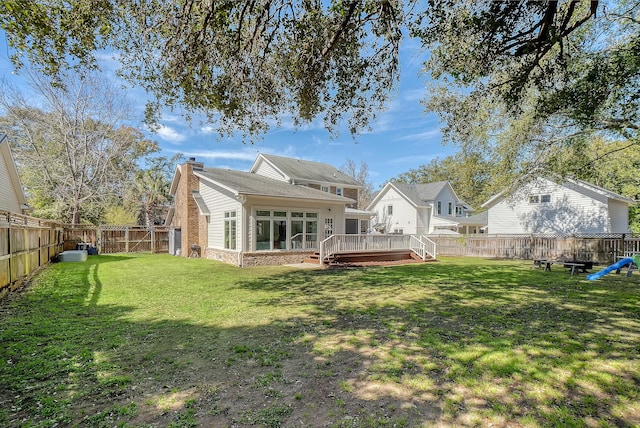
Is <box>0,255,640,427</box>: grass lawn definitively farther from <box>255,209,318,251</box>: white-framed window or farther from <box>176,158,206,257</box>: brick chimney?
<box>176,158,206,257</box>: brick chimney

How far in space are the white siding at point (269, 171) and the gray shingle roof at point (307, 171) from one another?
1.22ft

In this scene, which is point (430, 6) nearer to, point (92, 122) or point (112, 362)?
point (112, 362)

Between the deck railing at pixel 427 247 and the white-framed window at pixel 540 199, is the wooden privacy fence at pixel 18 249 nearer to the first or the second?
the deck railing at pixel 427 247

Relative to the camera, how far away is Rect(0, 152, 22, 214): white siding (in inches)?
561

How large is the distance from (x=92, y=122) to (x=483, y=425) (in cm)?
2663

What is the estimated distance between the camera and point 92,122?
2152cm

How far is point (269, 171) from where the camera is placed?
24.5 m

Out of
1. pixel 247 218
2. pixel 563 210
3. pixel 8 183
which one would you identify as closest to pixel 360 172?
pixel 563 210

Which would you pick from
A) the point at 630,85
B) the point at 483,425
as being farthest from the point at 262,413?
the point at 630,85

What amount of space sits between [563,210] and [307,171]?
18.0 metres

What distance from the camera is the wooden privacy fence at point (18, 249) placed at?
7.06m

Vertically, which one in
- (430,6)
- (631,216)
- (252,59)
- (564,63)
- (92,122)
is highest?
(92,122)

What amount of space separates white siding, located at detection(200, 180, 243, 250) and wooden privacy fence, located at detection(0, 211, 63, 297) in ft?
22.5

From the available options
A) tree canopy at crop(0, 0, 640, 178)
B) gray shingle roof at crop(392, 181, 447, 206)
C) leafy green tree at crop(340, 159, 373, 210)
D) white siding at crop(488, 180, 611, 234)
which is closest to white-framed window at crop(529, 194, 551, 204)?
white siding at crop(488, 180, 611, 234)
